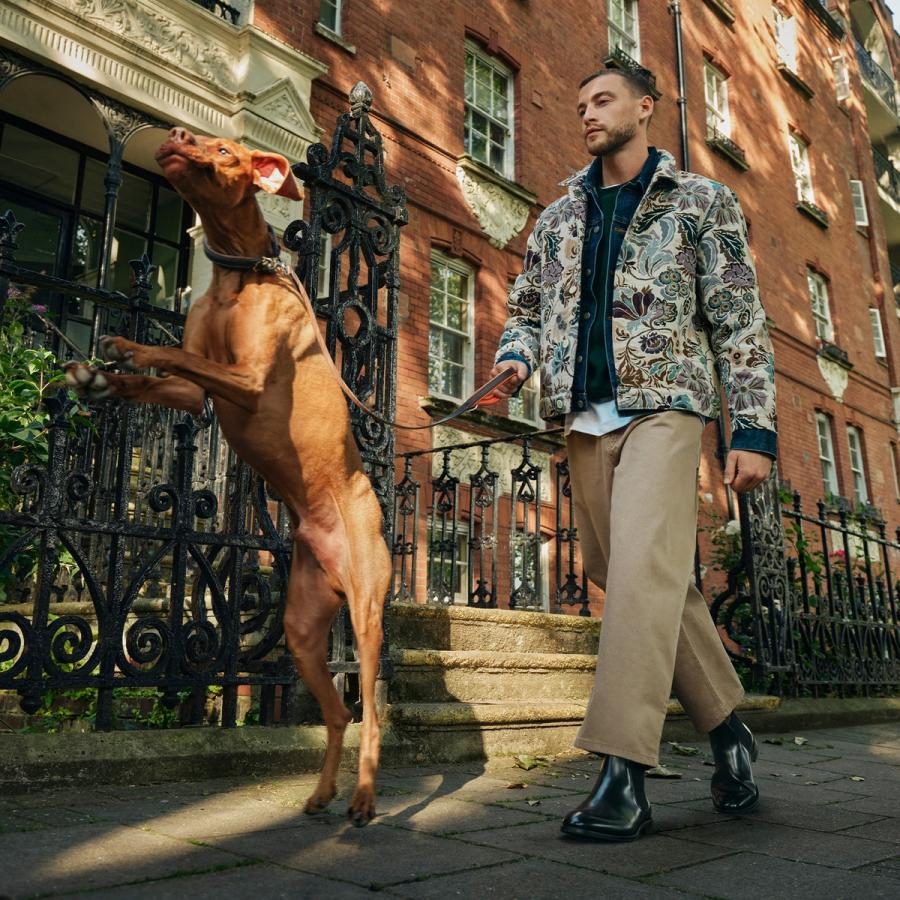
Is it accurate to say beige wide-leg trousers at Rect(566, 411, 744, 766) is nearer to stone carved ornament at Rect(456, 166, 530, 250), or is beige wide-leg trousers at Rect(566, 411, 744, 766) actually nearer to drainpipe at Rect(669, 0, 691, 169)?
stone carved ornament at Rect(456, 166, 530, 250)

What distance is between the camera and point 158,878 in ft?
5.96

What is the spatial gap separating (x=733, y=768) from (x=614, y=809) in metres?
0.78

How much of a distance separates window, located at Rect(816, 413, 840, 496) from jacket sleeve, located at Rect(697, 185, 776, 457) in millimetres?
16615

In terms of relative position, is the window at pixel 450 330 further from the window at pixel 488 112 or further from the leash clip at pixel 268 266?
the leash clip at pixel 268 266

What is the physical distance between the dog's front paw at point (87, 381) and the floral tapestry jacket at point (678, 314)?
5.00ft

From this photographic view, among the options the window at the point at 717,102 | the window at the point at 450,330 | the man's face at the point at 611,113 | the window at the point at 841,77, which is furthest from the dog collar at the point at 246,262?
the window at the point at 841,77

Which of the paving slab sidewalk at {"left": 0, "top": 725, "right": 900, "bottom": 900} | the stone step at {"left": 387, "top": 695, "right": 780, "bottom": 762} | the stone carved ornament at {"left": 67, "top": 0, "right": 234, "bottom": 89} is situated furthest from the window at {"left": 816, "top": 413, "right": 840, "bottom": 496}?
the paving slab sidewalk at {"left": 0, "top": 725, "right": 900, "bottom": 900}

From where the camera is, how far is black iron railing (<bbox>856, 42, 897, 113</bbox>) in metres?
23.7

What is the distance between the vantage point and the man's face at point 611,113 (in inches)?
120

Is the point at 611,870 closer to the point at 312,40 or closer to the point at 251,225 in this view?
→ the point at 251,225

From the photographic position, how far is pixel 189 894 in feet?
5.61

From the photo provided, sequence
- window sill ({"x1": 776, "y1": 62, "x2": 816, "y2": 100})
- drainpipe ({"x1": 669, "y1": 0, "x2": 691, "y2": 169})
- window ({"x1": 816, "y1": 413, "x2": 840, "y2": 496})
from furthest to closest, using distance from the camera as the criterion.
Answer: window sill ({"x1": 776, "y1": 62, "x2": 816, "y2": 100}), window ({"x1": 816, "y1": 413, "x2": 840, "y2": 496}), drainpipe ({"x1": 669, "y1": 0, "x2": 691, "y2": 169})

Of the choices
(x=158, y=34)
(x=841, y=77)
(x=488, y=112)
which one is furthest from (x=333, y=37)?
(x=841, y=77)

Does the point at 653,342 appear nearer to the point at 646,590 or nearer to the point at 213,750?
the point at 646,590
